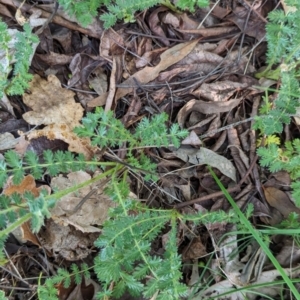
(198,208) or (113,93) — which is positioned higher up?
(113,93)

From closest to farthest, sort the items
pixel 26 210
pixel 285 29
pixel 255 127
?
pixel 26 210, pixel 285 29, pixel 255 127

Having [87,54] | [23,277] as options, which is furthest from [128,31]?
[23,277]

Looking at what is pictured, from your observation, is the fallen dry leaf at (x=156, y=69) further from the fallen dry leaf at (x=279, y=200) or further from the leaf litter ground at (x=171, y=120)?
the fallen dry leaf at (x=279, y=200)

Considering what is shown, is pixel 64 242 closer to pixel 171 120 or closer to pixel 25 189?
pixel 25 189

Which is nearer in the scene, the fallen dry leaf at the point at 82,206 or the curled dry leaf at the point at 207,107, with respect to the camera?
the fallen dry leaf at the point at 82,206

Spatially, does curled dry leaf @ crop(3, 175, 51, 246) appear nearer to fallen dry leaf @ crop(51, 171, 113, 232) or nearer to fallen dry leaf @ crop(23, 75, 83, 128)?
fallen dry leaf @ crop(51, 171, 113, 232)

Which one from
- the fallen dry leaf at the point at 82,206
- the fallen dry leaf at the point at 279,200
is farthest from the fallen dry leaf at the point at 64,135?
the fallen dry leaf at the point at 279,200

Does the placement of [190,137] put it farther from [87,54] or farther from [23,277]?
[23,277]

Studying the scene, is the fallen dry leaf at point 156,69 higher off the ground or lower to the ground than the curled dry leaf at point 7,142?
higher

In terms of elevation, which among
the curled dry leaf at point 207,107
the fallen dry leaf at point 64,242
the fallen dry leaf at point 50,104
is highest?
the fallen dry leaf at point 50,104
